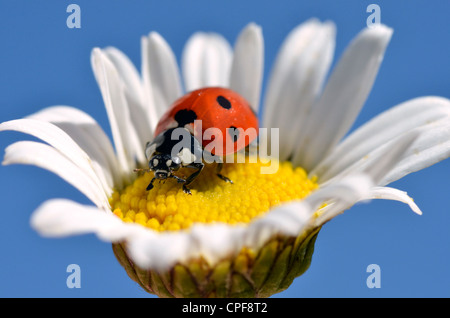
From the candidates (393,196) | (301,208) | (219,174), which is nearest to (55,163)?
(219,174)

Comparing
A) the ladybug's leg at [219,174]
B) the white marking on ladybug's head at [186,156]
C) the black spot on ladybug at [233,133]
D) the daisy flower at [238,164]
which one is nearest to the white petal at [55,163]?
the daisy flower at [238,164]

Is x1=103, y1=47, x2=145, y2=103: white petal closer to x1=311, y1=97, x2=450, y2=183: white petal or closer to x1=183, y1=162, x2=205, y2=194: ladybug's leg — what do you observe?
x1=183, y1=162, x2=205, y2=194: ladybug's leg

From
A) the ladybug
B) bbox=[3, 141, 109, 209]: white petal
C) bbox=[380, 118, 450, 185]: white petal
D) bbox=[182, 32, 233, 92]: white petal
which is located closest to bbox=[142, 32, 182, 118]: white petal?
bbox=[182, 32, 233, 92]: white petal

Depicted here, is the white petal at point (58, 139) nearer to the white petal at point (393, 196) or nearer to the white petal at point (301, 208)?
the white petal at point (301, 208)

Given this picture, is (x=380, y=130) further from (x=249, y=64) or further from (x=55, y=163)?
(x=55, y=163)

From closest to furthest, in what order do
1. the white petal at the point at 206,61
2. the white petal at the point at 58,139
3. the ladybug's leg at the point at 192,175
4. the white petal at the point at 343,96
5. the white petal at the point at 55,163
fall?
the white petal at the point at 55,163, the white petal at the point at 58,139, the ladybug's leg at the point at 192,175, the white petal at the point at 343,96, the white petal at the point at 206,61

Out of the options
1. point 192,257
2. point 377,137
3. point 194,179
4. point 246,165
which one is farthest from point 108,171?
point 377,137
